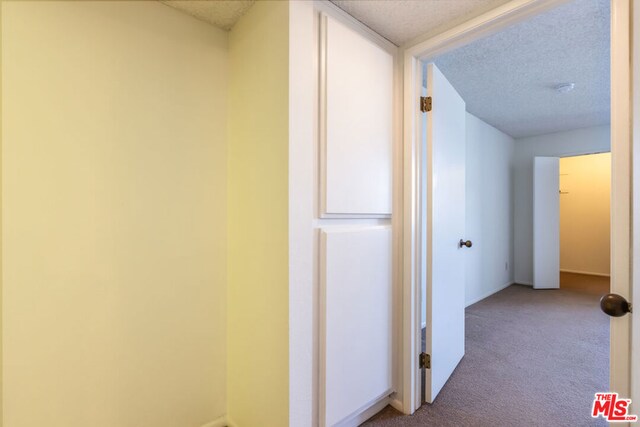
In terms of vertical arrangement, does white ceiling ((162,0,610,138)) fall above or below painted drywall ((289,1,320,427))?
above

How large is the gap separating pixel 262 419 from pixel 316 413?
10.0 inches

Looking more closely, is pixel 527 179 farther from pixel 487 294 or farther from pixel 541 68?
pixel 541 68

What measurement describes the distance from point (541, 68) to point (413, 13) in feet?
5.79

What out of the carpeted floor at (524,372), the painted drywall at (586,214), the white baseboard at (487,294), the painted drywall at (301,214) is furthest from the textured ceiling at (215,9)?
the painted drywall at (586,214)

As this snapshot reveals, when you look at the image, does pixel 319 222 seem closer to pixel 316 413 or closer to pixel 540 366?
pixel 316 413

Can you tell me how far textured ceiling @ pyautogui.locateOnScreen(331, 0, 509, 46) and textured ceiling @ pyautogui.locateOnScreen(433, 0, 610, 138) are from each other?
0.74m

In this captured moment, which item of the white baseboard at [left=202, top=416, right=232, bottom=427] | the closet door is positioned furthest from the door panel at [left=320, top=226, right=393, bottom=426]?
the white baseboard at [left=202, top=416, right=232, bottom=427]

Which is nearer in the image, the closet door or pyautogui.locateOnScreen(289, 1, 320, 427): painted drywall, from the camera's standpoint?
pyautogui.locateOnScreen(289, 1, 320, 427): painted drywall

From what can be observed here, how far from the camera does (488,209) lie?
414 centimetres

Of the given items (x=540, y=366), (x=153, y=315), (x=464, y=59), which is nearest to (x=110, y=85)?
(x=153, y=315)

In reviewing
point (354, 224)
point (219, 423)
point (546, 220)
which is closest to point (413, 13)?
point (354, 224)

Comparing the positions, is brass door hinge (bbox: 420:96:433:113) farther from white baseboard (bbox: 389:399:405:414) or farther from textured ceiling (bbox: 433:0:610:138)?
white baseboard (bbox: 389:399:405:414)

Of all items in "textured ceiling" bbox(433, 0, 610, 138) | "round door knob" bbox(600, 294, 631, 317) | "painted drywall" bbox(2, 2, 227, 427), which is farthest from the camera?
"textured ceiling" bbox(433, 0, 610, 138)

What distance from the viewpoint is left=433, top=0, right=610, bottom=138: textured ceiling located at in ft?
6.07
